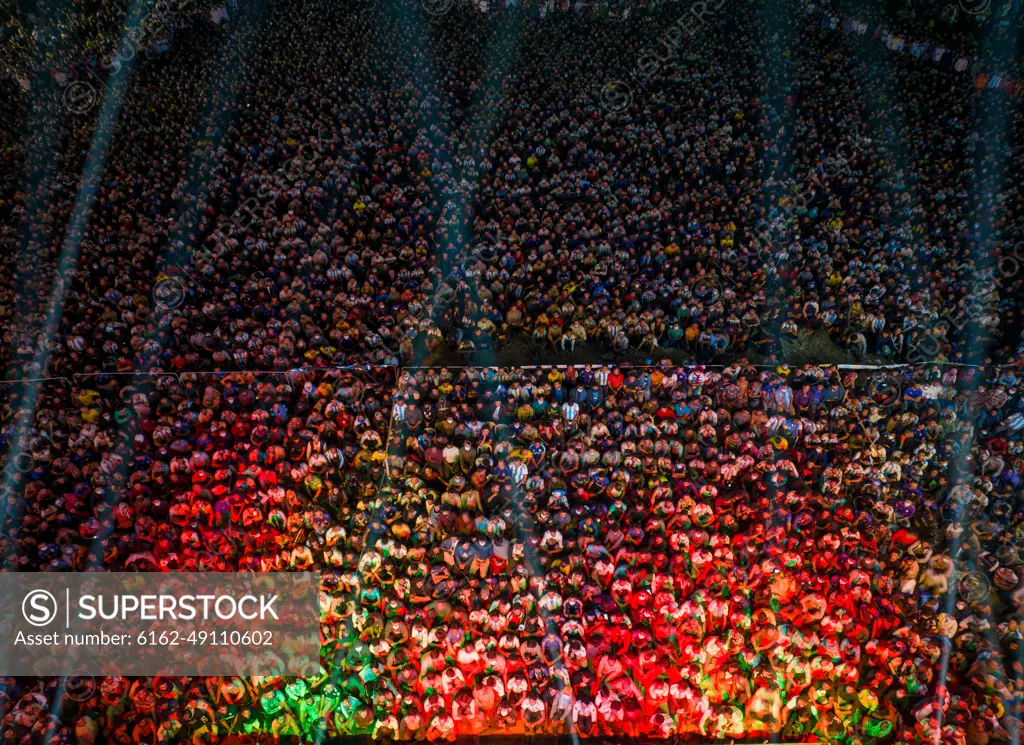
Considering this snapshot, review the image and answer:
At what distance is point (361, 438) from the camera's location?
8391 millimetres

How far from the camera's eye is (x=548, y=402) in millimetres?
8953

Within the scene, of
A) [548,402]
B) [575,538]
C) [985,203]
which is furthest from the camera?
[985,203]

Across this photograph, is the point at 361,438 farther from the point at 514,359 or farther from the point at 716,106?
the point at 716,106

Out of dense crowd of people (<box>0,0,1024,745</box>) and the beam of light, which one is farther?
the beam of light

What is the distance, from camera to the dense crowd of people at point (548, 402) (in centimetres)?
587

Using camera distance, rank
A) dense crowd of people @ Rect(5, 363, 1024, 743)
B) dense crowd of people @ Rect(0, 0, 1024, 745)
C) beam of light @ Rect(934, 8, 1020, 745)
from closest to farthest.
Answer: dense crowd of people @ Rect(5, 363, 1024, 743), dense crowd of people @ Rect(0, 0, 1024, 745), beam of light @ Rect(934, 8, 1020, 745)

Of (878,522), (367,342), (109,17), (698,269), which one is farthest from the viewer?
(109,17)

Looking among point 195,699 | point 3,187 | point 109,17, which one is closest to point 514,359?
point 195,699

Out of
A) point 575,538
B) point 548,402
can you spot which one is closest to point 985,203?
point 548,402

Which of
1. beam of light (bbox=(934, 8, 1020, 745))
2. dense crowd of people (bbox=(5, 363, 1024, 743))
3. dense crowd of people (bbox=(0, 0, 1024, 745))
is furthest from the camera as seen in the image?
beam of light (bbox=(934, 8, 1020, 745))

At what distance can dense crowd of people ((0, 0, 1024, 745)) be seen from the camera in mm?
5867

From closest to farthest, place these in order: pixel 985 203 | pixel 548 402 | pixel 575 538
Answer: pixel 575 538 → pixel 548 402 → pixel 985 203

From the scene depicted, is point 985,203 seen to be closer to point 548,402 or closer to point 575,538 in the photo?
point 548,402

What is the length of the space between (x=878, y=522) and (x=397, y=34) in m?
27.9
